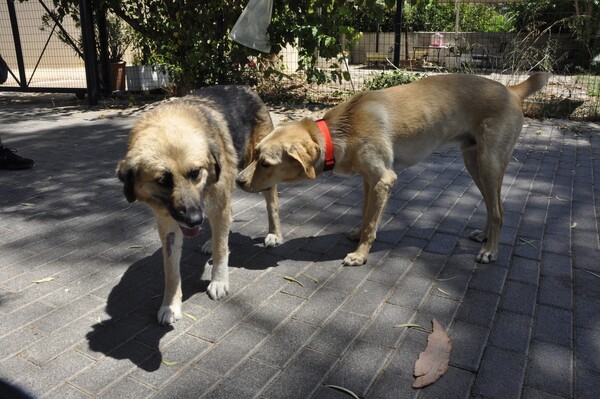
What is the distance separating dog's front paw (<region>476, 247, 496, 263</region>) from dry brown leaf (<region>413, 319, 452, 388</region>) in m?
1.14

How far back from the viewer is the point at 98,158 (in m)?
7.04

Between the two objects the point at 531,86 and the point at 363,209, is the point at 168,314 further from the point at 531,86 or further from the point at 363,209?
the point at 531,86

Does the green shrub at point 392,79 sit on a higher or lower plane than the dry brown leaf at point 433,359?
higher

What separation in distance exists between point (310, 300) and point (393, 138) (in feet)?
5.03

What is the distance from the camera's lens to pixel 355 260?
3.85 metres

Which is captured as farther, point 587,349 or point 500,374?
point 587,349

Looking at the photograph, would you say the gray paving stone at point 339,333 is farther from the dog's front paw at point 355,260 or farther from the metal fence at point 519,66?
the metal fence at point 519,66

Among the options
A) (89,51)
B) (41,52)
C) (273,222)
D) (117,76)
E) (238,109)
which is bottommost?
(273,222)

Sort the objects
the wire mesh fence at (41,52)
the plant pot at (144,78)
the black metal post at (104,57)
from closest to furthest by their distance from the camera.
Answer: the black metal post at (104,57) → the plant pot at (144,78) → the wire mesh fence at (41,52)

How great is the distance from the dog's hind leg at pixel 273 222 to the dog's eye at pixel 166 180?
4.98 ft

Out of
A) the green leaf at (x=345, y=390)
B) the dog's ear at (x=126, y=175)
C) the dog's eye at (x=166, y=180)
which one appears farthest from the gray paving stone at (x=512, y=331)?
the dog's ear at (x=126, y=175)

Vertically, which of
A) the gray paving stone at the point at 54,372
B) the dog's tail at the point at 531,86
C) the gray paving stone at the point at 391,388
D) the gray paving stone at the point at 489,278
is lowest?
the gray paving stone at the point at 391,388

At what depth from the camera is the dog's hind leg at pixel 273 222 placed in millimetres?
4215

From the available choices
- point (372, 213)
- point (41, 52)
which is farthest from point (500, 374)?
point (41, 52)
